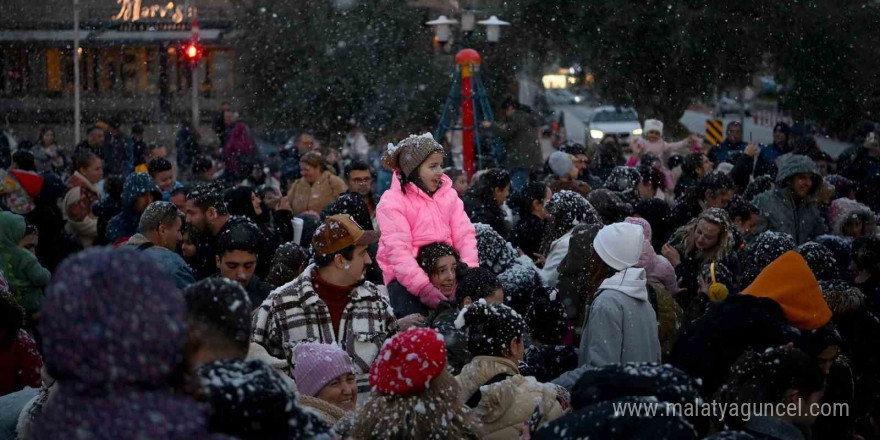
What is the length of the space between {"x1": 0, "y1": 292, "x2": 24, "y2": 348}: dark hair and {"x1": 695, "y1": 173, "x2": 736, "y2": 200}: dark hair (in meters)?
5.56

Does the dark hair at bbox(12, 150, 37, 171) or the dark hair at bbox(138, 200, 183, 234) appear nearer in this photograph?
the dark hair at bbox(138, 200, 183, 234)

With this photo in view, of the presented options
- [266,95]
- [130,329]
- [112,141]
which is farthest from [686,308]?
[266,95]

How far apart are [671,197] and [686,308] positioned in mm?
5109

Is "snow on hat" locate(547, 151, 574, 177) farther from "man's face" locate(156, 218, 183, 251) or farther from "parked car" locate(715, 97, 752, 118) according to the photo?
"parked car" locate(715, 97, 752, 118)

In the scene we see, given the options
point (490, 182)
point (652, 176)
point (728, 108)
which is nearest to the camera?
point (490, 182)

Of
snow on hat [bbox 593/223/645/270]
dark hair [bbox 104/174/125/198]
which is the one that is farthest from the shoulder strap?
dark hair [bbox 104/174/125/198]

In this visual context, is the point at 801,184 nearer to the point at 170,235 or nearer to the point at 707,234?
the point at 707,234

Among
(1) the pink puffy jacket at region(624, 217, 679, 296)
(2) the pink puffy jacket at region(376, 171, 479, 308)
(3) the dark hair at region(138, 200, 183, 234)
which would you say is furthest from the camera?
(1) the pink puffy jacket at region(624, 217, 679, 296)

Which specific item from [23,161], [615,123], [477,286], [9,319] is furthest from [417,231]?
[615,123]

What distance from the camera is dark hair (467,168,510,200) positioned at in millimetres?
9461

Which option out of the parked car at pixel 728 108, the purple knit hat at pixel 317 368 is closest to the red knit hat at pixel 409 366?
the purple knit hat at pixel 317 368

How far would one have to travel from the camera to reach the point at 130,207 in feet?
29.1

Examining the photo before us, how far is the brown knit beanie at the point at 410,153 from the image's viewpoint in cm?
666

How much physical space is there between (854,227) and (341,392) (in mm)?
5681
